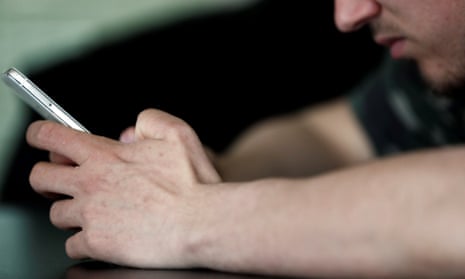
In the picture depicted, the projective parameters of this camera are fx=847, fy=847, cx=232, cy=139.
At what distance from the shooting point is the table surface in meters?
0.72

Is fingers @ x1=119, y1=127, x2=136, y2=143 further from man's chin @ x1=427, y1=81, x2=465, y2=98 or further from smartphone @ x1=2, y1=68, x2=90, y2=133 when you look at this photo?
man's chin @ x1=427, y1=81, x2=465, y2=98

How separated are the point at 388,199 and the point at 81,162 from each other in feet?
1.03

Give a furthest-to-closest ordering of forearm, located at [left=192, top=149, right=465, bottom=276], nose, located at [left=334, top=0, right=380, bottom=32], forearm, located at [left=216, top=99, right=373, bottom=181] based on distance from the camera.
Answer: forearm, located at [left=216, top=99, right=373, bottom=181] < nose, located at [left=334, top=0, right=380, bottom=32] < forearm, located at [left=192, top=149, right=465, bottom=276]

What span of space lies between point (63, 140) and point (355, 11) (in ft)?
1.51

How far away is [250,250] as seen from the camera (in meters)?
0.69

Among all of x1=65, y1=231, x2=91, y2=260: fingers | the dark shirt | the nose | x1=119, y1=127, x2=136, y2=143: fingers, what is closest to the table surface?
x1=65, y1=231, x2=91, y2=260: fingers

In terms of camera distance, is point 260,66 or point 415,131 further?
point 260,66

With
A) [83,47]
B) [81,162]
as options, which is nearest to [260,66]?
[83,47]

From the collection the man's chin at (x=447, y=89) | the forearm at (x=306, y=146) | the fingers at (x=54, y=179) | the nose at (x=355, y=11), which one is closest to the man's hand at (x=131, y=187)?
the fingers at (x=54, y=179)

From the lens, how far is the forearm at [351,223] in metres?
0.63

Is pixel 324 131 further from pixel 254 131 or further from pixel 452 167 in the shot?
pixel 452 167

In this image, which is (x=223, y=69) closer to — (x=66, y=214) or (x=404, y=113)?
(x=404, y=113)

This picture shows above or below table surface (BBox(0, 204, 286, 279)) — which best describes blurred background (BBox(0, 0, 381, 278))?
above

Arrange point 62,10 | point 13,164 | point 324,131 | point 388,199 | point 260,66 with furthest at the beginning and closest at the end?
1. point 62,10
2. point 260,66
3. point 13,164
4. point 324,131
5. point 388,199
